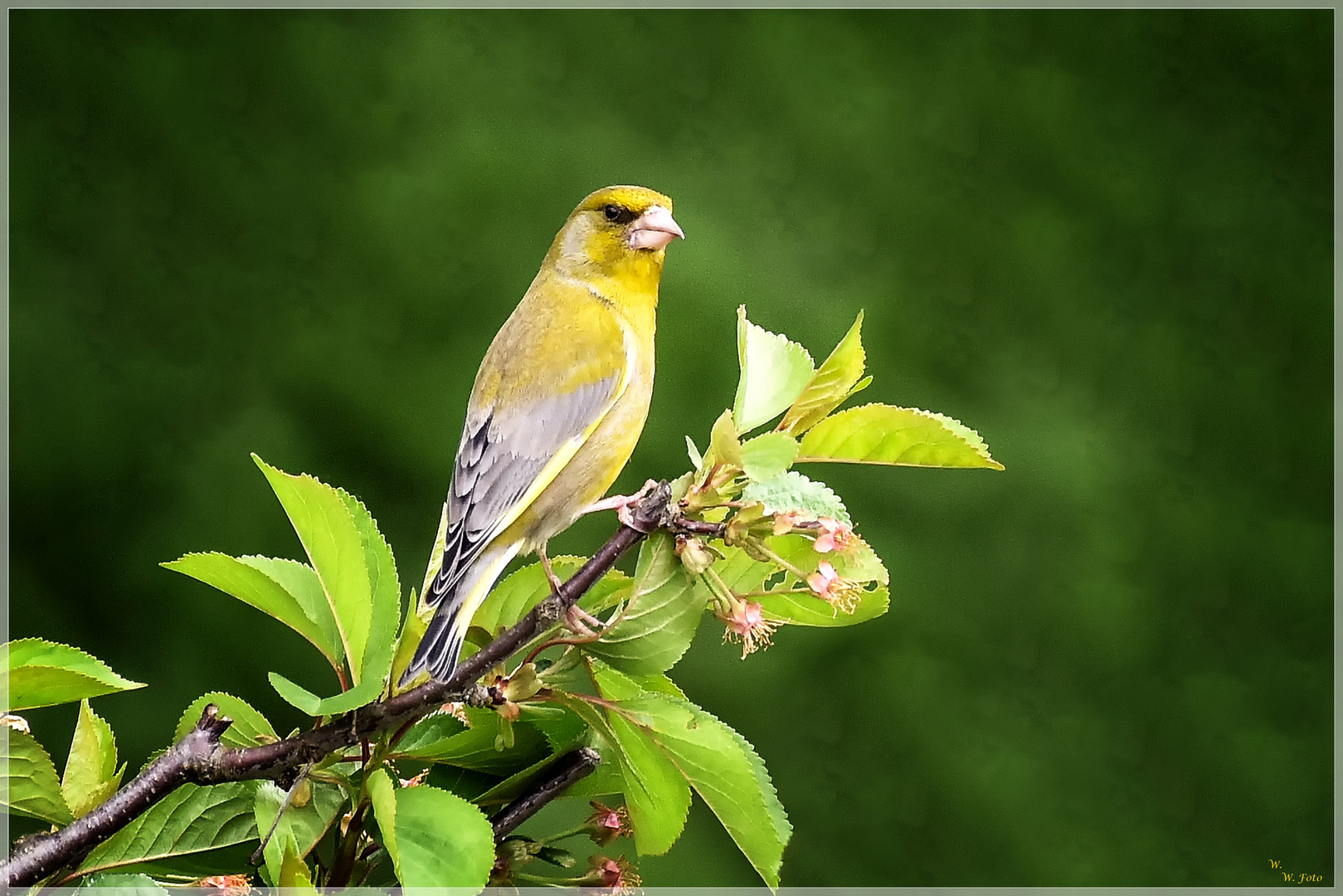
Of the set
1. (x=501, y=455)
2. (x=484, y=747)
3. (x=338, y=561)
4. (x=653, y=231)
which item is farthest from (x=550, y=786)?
(x=653, y=231)

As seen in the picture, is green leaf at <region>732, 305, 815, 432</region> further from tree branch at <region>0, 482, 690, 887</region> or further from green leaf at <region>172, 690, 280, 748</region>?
green leaf at <region>172, 690, 280, 748</region>

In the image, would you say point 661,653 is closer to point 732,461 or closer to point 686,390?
point 732,461

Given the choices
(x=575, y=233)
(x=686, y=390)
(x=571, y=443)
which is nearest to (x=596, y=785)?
A: (x=571, y=443)

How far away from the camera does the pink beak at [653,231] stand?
1224 mm

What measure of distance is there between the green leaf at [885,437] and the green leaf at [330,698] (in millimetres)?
222

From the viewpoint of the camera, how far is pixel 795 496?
22.2 inches

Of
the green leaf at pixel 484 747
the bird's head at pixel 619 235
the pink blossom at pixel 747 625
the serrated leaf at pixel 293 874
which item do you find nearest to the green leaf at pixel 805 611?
the pink blossom at pixel 747 625

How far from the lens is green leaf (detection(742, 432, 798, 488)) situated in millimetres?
556

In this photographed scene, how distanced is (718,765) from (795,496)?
0.13 m

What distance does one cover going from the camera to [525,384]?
3.41 feet

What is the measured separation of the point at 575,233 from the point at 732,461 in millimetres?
762

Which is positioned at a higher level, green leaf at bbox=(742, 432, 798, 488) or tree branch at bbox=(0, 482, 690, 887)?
green leaf at bbox=(742, 432, 798, 488)

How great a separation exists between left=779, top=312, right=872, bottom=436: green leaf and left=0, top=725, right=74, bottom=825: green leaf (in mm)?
372

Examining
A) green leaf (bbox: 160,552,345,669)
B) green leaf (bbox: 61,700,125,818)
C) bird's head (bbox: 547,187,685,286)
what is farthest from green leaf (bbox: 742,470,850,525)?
bird's head (bbox: 547,187,685,286)
